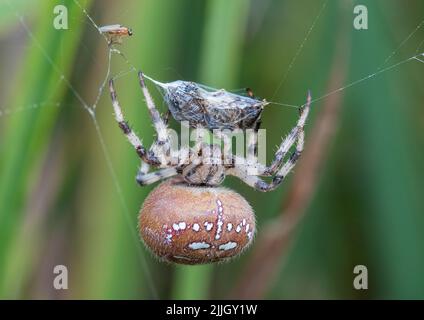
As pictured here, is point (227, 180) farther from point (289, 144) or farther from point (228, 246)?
point (228, 246)

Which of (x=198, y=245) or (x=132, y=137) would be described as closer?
(x=198, y=245)

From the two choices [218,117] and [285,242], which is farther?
[285,242]

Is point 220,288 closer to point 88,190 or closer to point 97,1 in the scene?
point 88,190

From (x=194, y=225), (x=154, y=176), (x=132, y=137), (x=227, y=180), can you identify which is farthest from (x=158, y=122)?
(x=227, y=180)

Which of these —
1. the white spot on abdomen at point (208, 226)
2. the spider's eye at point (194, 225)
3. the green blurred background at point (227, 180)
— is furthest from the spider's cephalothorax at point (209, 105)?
the white spot on abdomen at point (208, 226)

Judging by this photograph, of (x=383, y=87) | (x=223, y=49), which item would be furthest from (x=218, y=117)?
(x=383, y=87)
